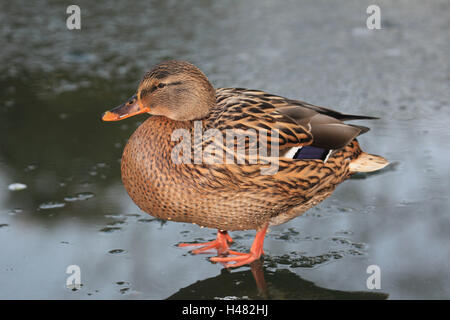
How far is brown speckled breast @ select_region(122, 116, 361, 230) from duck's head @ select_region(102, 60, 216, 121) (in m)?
0.06

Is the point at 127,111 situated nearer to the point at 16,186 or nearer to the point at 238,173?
the point at 238,173

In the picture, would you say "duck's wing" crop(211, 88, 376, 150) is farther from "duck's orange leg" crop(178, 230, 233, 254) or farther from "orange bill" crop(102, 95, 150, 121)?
"duck's orange leg" crop(178, 230, 233, 254)

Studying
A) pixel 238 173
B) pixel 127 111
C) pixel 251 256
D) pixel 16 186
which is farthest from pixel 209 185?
pixel 16 186

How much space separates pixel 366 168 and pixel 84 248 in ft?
5.27

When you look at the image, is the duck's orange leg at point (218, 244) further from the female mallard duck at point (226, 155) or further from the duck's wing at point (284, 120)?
the duck's wing at point (284, 120)

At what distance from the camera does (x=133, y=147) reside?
3.21m

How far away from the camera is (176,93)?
3229 mm

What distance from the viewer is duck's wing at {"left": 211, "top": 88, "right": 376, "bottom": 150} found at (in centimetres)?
315

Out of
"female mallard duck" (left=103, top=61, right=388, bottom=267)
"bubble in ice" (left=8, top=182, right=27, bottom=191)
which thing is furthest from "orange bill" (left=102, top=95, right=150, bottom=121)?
"bubble in ice" (left=8, top=182, right=27, bottom=191)

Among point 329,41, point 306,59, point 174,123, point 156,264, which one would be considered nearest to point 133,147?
point 174,123

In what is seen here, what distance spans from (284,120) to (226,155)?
40cm

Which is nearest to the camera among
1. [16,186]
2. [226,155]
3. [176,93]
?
[226,155]
